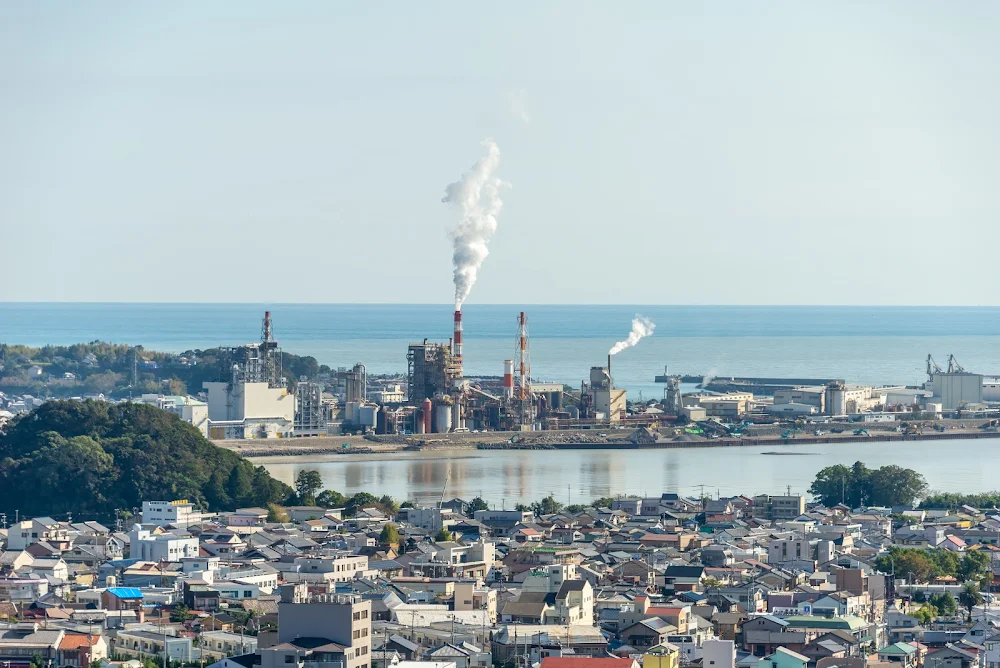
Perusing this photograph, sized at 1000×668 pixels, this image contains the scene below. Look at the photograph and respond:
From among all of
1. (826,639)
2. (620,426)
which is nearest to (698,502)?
(826,639)

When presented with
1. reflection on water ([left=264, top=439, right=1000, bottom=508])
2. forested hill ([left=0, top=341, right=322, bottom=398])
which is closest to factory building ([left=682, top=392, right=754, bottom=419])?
reflection on water ([left=264, top=439, right=1000, bottom=508])

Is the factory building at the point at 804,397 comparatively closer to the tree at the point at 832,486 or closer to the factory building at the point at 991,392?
the factory building at the point at 991,392

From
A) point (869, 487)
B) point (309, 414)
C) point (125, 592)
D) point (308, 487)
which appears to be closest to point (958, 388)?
point (309, 414)

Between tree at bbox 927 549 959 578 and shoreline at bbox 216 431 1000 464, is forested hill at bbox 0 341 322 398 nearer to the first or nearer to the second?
shoreline at bbox 216 431 1000 464

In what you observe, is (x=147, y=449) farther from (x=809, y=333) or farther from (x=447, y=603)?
(x=809, y=333)

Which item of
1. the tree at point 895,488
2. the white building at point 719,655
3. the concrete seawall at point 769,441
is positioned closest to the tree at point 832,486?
the tree at point 895,488

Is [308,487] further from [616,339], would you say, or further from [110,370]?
[616,339]
